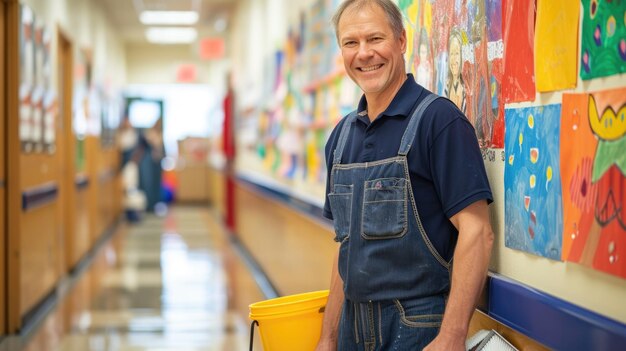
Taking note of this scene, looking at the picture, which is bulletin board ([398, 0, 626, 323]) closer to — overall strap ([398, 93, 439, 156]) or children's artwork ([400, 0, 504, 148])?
children's artwork ([400, 0, 504, 148])

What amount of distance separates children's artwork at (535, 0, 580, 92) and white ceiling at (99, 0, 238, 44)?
10304 millimetres

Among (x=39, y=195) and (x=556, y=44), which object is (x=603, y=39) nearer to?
(x=556, y=44)

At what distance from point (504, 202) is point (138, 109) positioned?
1646 centimetres

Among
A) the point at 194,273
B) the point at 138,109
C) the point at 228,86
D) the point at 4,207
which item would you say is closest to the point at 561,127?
the point at 4,207

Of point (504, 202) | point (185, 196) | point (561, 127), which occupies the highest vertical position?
point (561, 127)

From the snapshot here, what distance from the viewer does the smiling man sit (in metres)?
1.93

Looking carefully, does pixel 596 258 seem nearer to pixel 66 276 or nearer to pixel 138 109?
pixel 66 276

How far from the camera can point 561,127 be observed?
72.1 inches

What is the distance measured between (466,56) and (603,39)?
82 centimetres

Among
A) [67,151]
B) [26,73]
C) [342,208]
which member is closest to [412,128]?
[342,208]

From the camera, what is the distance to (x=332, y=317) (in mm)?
2385

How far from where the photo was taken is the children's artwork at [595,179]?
158 centimetres

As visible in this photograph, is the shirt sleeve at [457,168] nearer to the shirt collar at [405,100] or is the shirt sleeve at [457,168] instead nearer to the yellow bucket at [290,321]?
the shirt collar at [405,100]

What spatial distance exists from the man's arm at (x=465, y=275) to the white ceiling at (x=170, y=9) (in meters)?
10.4
